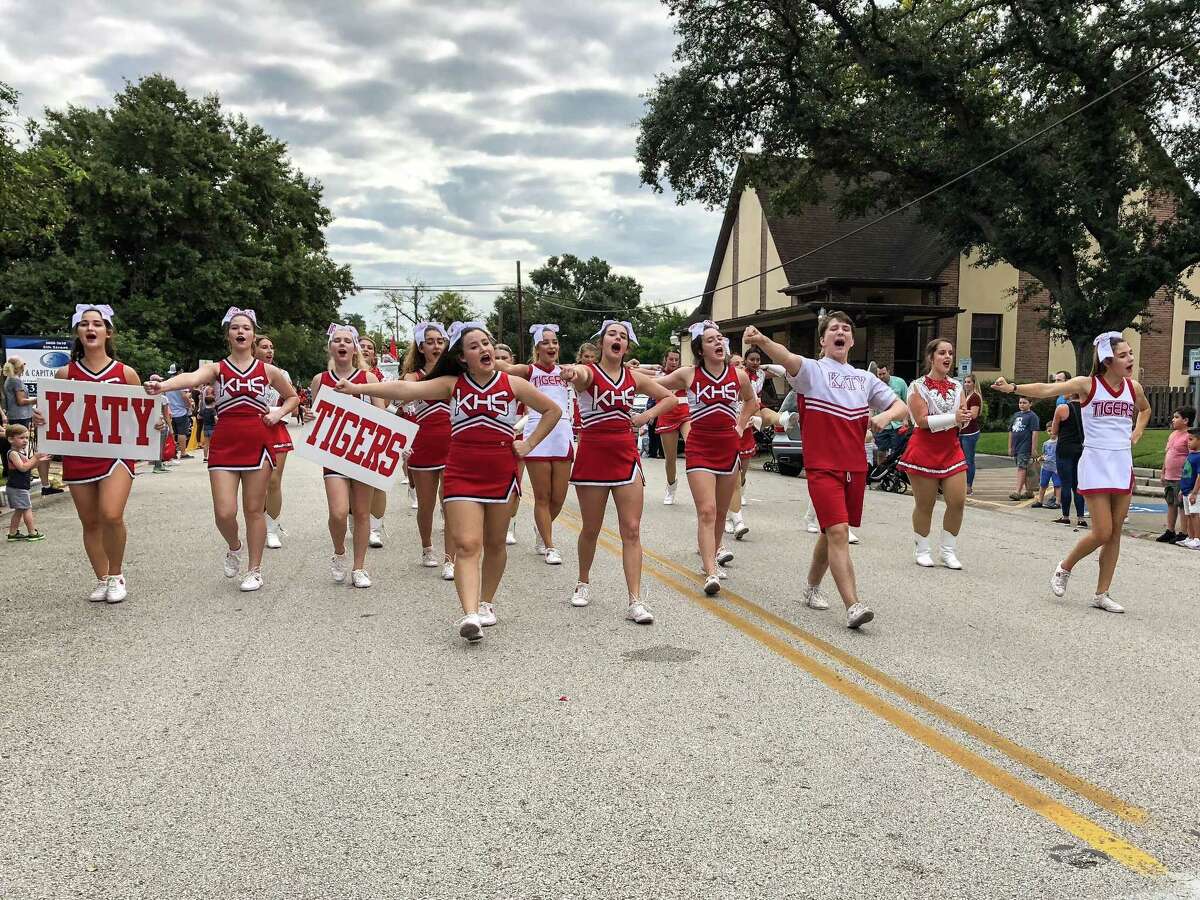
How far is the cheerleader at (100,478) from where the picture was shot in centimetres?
673

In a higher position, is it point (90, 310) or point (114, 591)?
point (90, 310)

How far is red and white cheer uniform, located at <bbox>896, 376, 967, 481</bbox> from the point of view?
8.30m

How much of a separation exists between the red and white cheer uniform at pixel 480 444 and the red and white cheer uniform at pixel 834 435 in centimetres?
193

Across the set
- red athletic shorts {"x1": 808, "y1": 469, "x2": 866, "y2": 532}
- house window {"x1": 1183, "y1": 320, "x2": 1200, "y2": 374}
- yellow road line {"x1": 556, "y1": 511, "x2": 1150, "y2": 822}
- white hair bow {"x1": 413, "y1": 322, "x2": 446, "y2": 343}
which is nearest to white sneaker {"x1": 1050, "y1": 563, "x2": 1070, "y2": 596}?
red athletic shorts {"x1": 808, "y1": 469, "x2": 866, "y2": 532}

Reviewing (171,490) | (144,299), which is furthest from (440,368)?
(144,299)

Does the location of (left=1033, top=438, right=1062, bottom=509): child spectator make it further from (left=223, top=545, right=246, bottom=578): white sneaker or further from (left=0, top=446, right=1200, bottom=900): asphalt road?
(left=223, top=545, right=246, bottom=578): white sneaker

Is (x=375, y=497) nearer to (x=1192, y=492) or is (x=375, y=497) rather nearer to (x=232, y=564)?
(x=232, y=564)

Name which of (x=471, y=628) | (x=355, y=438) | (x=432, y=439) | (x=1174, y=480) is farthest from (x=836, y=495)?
(x=1174, y=480)

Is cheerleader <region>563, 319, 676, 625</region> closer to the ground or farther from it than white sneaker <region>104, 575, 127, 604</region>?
farther from it

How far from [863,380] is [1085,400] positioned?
2.01m

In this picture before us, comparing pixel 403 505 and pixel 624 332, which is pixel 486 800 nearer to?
pixel 624 332

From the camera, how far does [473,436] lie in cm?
566

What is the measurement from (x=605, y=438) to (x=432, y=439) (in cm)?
204

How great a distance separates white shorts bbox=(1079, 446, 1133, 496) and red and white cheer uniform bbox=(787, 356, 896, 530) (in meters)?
1.87
